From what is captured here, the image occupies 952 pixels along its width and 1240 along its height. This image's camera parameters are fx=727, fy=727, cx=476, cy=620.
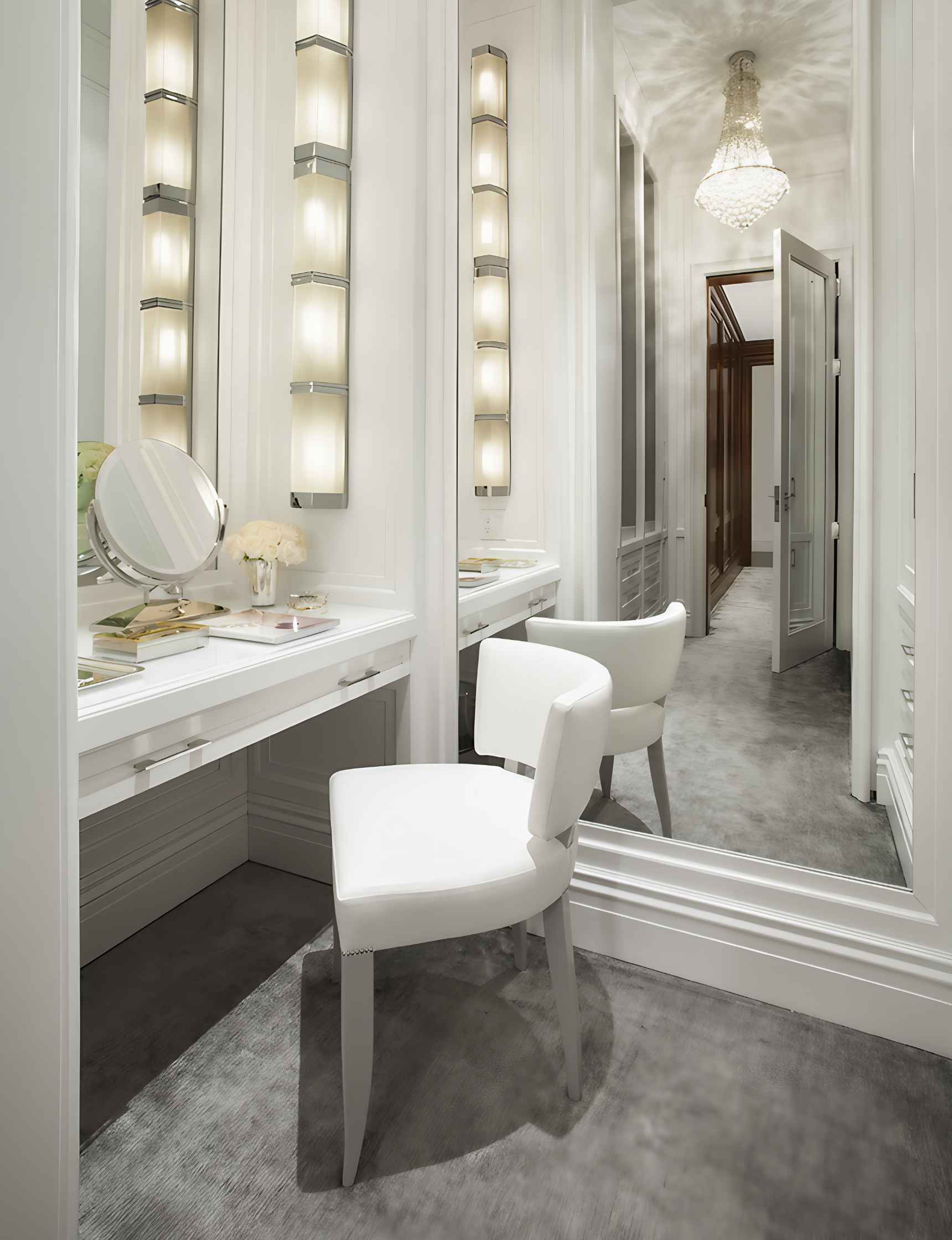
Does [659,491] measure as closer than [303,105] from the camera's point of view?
Yes

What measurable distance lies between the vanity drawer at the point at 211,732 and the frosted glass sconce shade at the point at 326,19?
1662 millimetres

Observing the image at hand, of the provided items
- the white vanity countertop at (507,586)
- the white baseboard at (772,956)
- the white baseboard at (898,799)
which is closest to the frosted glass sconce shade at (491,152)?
the white vanity countertop at (507,586)

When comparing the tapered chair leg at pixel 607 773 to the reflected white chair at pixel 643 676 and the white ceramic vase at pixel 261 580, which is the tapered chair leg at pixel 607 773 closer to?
the reflected white chair at pixel 643 676

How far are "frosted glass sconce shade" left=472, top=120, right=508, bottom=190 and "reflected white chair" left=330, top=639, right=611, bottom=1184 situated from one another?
1.24m

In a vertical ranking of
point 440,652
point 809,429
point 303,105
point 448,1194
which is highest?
point 303,105

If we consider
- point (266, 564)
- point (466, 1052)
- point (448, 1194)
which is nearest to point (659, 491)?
point (266, 564)

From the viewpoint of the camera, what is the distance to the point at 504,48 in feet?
6.16

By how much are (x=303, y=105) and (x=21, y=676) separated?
1819 millimetres

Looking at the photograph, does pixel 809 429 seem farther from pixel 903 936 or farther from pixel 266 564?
pixel 266 564

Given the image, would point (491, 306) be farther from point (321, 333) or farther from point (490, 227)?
point (321, 333)

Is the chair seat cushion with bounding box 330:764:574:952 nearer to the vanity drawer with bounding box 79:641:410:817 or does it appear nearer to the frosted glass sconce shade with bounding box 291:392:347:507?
the vanity drawer with bounding box 79:641:410:817

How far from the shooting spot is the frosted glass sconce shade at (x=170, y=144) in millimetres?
1832

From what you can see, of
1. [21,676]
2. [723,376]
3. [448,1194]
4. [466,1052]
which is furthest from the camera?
[723,376]

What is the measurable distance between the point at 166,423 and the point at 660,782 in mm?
1586
